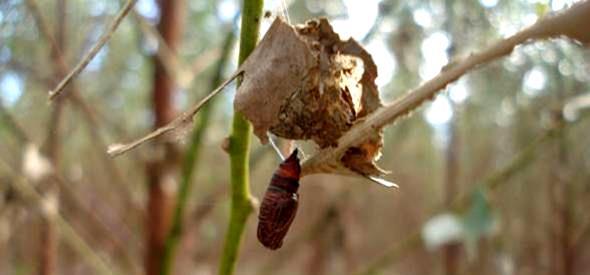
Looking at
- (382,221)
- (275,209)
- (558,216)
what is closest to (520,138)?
(558,216)

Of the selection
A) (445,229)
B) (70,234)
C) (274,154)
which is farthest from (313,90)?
(274,154)

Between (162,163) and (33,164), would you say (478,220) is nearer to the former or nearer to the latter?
(162,163)

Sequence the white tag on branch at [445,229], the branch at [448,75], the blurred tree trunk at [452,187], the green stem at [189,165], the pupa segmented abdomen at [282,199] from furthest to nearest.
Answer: the blurred tree trunk at [452,187] < the white tag on branch at [445,229] < the green stem at [189,165] < the pupa segmented abdomen at [282,199] < the branch at [448,75]

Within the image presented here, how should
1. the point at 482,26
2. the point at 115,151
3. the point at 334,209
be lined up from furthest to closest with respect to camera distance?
1. the point at 334,209
2. the point at 482,26
3. the point at 115,151

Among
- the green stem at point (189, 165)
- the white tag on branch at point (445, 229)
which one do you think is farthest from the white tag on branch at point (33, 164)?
the white tag on branch at point (445, 229)

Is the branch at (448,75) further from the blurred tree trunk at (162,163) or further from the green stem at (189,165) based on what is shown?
the blurred tree trunk at (162,163)

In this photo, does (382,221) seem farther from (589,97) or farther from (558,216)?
(589,97)

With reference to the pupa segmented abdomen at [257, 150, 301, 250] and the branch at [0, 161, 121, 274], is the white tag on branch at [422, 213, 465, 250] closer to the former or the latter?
the branch at [0, 161, 121, 274]
